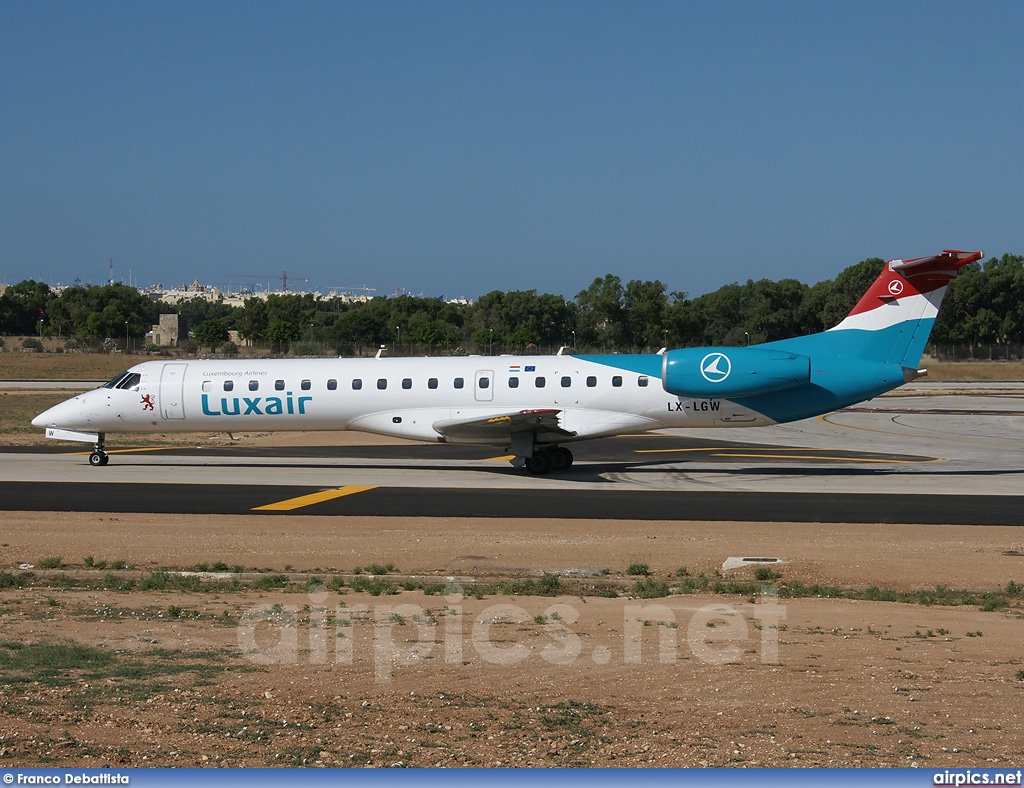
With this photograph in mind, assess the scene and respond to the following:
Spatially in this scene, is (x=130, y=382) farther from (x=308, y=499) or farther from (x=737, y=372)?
(x=737, y=372)

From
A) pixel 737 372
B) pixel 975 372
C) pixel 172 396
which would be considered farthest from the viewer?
pixel 975 372

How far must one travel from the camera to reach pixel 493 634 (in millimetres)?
10430

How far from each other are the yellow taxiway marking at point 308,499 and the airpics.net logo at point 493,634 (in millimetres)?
7473

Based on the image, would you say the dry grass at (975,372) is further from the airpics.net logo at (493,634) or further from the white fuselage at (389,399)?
the airpics.net logo at (493,634)

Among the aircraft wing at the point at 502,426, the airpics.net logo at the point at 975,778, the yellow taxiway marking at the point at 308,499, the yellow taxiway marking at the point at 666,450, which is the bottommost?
the yellow taxiway marking at the point at 308,499

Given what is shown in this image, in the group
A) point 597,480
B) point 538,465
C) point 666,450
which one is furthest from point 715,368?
point 666,450

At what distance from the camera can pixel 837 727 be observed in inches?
296

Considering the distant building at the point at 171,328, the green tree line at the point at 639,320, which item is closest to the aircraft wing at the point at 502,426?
the green tree line at the point at 639,320

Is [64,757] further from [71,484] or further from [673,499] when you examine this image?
[71,484]

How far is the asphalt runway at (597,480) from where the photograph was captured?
19.3 metres

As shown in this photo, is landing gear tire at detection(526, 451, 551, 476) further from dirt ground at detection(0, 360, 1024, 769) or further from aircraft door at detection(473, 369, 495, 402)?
dirt ground at detection(0, 360, 1024, 769)

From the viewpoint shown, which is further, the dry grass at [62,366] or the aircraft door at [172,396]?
the dry grass at [62,366]

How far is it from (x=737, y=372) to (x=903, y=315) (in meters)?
4.30

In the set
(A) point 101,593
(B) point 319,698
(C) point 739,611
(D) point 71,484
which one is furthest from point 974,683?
(D) point 71,484
